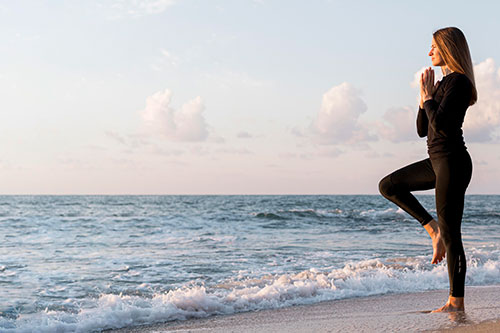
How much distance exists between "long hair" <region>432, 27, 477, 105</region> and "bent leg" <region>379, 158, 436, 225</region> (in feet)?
2.05

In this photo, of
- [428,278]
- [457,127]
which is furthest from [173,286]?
[457,127]

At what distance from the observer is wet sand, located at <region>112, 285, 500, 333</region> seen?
3.44 m

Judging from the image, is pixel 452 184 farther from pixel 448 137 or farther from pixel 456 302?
pixel 456 302

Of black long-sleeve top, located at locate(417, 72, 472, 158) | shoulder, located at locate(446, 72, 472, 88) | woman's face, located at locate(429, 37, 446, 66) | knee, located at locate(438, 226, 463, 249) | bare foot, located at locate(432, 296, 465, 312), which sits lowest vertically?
bare foot, located at locate(432, 296, 465, 312)

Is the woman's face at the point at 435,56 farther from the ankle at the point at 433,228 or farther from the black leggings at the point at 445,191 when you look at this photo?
the ankle at the point at 433,228

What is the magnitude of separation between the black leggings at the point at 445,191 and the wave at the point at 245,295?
2.05 meters

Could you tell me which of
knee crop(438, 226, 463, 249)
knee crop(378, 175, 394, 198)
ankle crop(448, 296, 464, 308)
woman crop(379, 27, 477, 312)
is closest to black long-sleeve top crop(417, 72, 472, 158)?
woman crop(379, 27, 477, 312)

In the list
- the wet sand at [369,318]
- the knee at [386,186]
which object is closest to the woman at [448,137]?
the knee at [386,186]

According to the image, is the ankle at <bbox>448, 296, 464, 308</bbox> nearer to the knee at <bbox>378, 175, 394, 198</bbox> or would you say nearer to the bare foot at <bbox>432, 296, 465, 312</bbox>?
the bare foot at <bbox>432, 296, 465, 312</bbox>

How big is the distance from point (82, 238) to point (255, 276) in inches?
320

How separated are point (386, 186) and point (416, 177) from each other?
235 millimetres

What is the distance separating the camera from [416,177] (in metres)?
3.60

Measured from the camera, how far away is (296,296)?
5.46m

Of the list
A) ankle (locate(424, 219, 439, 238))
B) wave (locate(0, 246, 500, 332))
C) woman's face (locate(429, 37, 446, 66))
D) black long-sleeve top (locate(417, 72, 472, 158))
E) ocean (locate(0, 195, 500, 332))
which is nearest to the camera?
black long-sleeve top (locate(417, 72, 472, 158))
